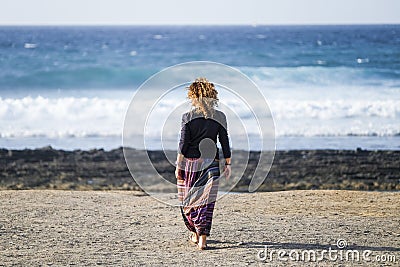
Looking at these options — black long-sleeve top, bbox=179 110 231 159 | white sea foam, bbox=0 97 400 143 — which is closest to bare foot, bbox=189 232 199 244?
black long-sleeve top, bbox=179 110 231 159

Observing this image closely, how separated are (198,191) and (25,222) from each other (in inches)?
100.0

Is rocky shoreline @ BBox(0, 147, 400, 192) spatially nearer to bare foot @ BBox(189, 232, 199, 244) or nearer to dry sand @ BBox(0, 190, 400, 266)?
dry sand @ BBox(0, 190, 400, 266)

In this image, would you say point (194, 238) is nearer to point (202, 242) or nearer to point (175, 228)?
point (202, 242)

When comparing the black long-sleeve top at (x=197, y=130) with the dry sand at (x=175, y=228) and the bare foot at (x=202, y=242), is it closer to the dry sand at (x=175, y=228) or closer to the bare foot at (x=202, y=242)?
the bare foot at (x=202, y=242)

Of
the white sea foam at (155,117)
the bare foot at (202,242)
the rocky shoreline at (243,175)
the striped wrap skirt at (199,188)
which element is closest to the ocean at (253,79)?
the white sea foam at (155,117)

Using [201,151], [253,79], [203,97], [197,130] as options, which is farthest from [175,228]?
[253,79]

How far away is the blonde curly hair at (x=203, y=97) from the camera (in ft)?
22.9

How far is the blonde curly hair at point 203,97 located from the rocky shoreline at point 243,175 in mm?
5622

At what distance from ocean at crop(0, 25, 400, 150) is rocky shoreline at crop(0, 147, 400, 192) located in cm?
154

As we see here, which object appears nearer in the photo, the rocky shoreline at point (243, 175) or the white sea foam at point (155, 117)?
the rocky shoreline at point (243, 175)

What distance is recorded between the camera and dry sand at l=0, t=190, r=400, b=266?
23.4ft

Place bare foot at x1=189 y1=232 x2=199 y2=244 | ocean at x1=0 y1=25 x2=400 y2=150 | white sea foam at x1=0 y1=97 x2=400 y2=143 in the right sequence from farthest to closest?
white sea foam at x1=0 y1=97 x2=400 y2=143 → ocean at x1=0 y1=25 x2=400 y2=150 → bare foot at x1=189 y1=232 x2=199 y2=244

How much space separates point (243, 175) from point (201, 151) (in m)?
7.29

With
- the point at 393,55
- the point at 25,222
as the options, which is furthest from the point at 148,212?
the point at 393,55
